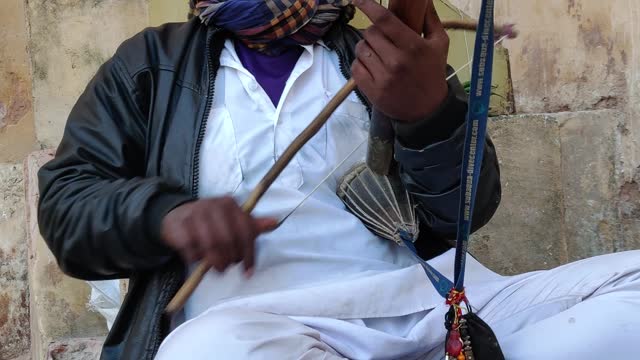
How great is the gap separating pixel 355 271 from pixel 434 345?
0.71 feet

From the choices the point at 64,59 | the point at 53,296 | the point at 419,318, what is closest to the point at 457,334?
the point at 419,318

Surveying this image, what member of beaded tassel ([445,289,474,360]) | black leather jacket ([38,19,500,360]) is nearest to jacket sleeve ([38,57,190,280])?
black leather jacket ([38,19,500,360])

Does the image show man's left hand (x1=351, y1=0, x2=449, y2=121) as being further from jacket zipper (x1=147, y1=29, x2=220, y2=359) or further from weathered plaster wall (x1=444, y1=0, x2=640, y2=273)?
weathered plaster wall (x1=444, y1=0, x2=640, y2=273)

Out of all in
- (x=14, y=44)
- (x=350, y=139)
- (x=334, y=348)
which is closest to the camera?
(x=334, y=348)

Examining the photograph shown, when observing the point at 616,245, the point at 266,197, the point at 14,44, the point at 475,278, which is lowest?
the point at 616,245

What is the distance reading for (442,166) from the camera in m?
1.52

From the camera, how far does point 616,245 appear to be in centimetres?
230

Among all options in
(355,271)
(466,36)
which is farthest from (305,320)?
(466,36)

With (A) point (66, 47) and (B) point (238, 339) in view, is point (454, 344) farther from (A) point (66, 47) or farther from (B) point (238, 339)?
(A) point (66, 47)

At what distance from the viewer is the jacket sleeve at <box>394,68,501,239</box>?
1.45 metres

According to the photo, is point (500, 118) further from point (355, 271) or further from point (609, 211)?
point (355, 271)

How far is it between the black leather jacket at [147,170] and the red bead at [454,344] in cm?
32

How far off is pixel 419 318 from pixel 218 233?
469mm

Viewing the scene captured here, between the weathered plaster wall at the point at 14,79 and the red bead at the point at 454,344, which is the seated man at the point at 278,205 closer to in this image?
the red bead at the point at 454,344
